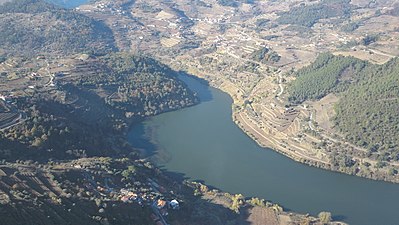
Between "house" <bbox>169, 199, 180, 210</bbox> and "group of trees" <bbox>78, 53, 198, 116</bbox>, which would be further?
"group of trees" <bbox>78, 53, 198, 116</bbox>

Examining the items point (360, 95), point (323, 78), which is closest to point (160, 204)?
point (360, 95)

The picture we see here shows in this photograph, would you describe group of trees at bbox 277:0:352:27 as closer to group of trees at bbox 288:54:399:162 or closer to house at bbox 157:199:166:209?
group of trees at bbox 288:54:399:162

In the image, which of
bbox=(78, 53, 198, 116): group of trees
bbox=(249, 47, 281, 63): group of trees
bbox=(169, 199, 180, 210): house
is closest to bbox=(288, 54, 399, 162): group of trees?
bbox=(249, 47, 281, 63): group of trees

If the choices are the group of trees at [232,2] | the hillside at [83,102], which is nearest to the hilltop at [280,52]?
the group of trees at [232,2]

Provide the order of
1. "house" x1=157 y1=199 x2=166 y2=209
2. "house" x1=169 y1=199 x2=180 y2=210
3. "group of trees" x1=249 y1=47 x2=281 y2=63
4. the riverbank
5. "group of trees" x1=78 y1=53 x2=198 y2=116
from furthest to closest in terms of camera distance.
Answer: "group of trees" x1=249 y1=47 x2=281 y2=63
"group of trees" x1=78 y1=53 x2=198 y2=116
the riverbank
"house" x1=169 y1=199 x2=180 y2=210
"house" x1=157 y1=199 x2=166 y2=209

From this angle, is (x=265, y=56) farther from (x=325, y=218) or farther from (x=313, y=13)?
(x=325, y=218)
